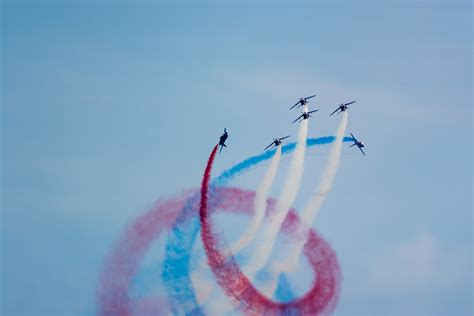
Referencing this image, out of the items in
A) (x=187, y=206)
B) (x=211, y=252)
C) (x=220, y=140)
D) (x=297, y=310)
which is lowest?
(x=297, y=310)

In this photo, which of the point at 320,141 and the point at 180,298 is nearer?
the point at 180,298

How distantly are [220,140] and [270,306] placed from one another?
1382cm

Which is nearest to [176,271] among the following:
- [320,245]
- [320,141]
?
[320,245]

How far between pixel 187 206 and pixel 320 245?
11.3 metres

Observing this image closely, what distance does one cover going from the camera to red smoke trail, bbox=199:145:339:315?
59906mm

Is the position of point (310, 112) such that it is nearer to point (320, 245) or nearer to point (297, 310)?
point (320, 245)

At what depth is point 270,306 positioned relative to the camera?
6106cm

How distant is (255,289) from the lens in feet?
200

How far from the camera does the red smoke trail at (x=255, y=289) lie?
59906mm

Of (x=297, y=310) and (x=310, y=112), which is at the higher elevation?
(x=310, y=112)

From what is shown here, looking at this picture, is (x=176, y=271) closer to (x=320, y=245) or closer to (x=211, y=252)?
(x=211, y=252)

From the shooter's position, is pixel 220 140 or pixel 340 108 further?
pixel 340 108

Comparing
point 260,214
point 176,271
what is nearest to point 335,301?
point 260,214

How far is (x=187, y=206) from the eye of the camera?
6112 cm
